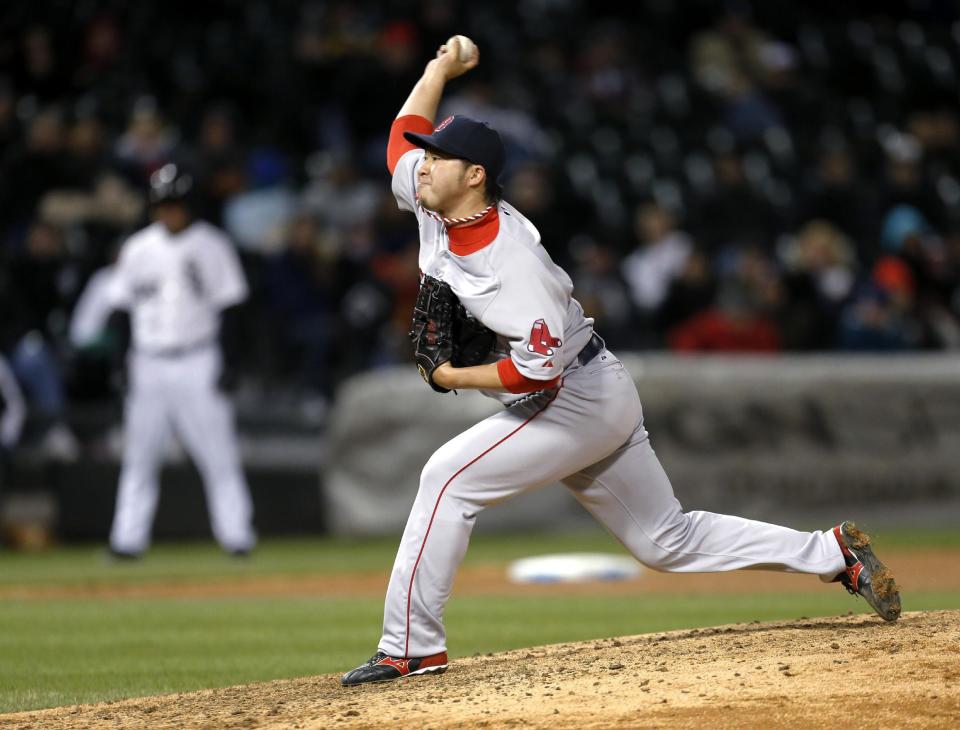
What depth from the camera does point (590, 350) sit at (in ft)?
18.3

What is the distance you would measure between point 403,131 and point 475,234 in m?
0.67

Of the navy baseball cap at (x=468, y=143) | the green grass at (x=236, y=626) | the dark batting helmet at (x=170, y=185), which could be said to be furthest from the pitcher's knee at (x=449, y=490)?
the dark batting helmet at (x=170, y=185)

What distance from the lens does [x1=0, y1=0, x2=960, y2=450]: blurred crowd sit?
1416cm

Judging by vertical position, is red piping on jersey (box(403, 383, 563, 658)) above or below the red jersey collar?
below

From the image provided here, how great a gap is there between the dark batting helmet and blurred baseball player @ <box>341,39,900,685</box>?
19.9ft

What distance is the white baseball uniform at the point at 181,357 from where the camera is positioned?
38.0 ft

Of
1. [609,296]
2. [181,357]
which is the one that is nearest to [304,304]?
[181,357]

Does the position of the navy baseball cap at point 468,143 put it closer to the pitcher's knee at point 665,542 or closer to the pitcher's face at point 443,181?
the pitcher's face at point 443,181

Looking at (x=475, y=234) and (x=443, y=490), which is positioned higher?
(x=475, y=234)

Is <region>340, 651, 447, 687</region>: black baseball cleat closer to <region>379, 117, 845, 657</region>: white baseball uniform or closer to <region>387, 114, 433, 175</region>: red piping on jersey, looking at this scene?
<region>379, 117, 845, 657</region>: white baseball uniform

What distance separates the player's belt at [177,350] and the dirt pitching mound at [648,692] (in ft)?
20.6

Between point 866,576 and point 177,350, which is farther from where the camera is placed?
point 177,350

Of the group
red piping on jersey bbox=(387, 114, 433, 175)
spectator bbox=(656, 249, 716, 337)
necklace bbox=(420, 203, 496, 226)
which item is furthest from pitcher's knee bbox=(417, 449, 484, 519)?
spectator bbox=(656, 249, 716, 337)

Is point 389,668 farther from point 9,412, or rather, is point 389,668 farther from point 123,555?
point 9,412
